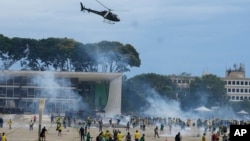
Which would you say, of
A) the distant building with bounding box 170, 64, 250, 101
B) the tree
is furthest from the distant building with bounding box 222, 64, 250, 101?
the tree

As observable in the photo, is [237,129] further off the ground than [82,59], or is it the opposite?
[82,59]

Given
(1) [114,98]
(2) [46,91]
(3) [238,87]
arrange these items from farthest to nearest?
(3) [238,87]
(1) [114,98]
(2) [46,91]

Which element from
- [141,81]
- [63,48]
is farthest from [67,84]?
[141,81]

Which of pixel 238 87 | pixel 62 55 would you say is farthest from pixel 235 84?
pixel 62 55

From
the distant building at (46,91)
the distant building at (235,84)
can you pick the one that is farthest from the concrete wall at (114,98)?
the distant building at (235,84)

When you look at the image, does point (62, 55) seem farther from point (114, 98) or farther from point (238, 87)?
point (238, 87)

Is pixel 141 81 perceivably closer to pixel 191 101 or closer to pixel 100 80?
pixel 191 101

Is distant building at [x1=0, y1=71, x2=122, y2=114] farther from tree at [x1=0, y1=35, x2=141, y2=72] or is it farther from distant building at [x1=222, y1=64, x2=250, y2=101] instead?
distant building at [x1=222, y1=64, x2=250, y2=101]

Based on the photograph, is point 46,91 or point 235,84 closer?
point 46,91

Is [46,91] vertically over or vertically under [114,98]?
over
